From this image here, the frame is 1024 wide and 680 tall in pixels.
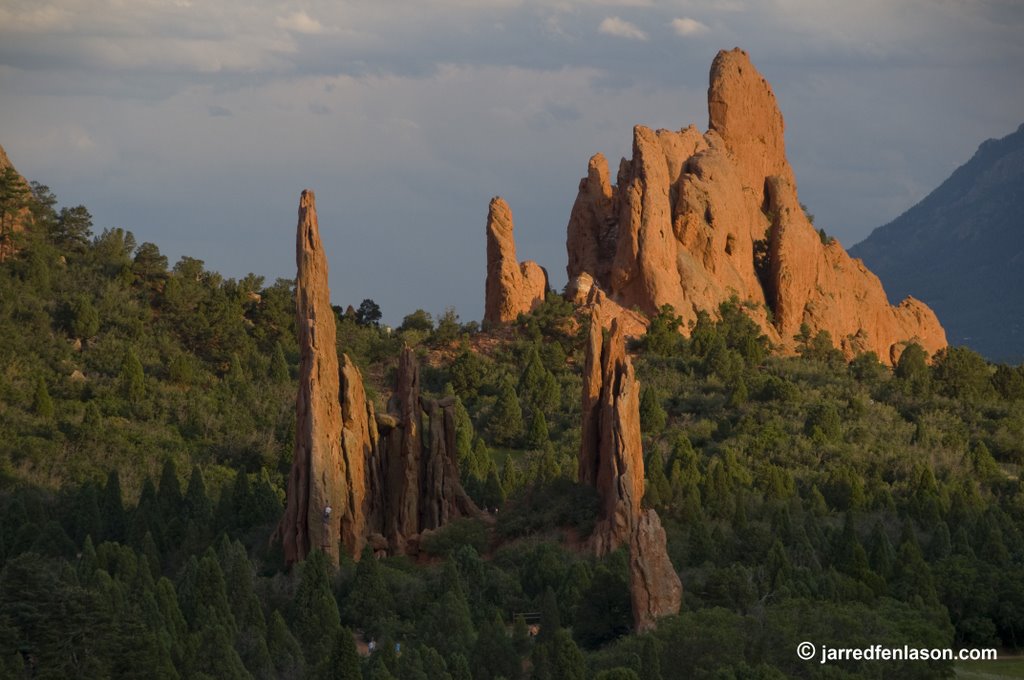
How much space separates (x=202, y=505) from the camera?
6519 cm

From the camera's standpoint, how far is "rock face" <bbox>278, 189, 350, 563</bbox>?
5772 cm

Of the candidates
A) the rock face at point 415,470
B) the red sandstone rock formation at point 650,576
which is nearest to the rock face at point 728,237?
the rock face at point 415,470

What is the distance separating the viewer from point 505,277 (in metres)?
91.4

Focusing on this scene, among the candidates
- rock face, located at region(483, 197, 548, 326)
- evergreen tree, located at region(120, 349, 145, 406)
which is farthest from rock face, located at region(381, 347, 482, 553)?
rock face, located at region(483, 197, 548, 326)

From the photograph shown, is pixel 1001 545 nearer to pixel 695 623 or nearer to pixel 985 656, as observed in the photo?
pixel 985 656

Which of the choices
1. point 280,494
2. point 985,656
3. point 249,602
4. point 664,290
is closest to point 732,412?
point 664,290

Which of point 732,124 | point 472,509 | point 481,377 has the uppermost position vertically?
point 732,124

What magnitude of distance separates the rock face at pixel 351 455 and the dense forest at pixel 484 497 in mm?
1158

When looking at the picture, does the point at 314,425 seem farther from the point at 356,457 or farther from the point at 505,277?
the point at 505,277

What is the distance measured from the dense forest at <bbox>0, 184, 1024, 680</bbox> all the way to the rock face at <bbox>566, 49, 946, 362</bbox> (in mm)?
2165

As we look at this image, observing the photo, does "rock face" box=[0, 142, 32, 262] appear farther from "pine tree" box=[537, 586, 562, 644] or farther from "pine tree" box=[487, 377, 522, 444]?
"pine tree" box=[537, 586, 562, 644]

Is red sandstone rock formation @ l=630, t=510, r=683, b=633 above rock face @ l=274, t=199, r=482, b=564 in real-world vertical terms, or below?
below

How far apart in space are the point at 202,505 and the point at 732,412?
2485 centimetres

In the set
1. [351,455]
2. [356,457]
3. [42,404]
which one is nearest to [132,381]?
[42,404]
